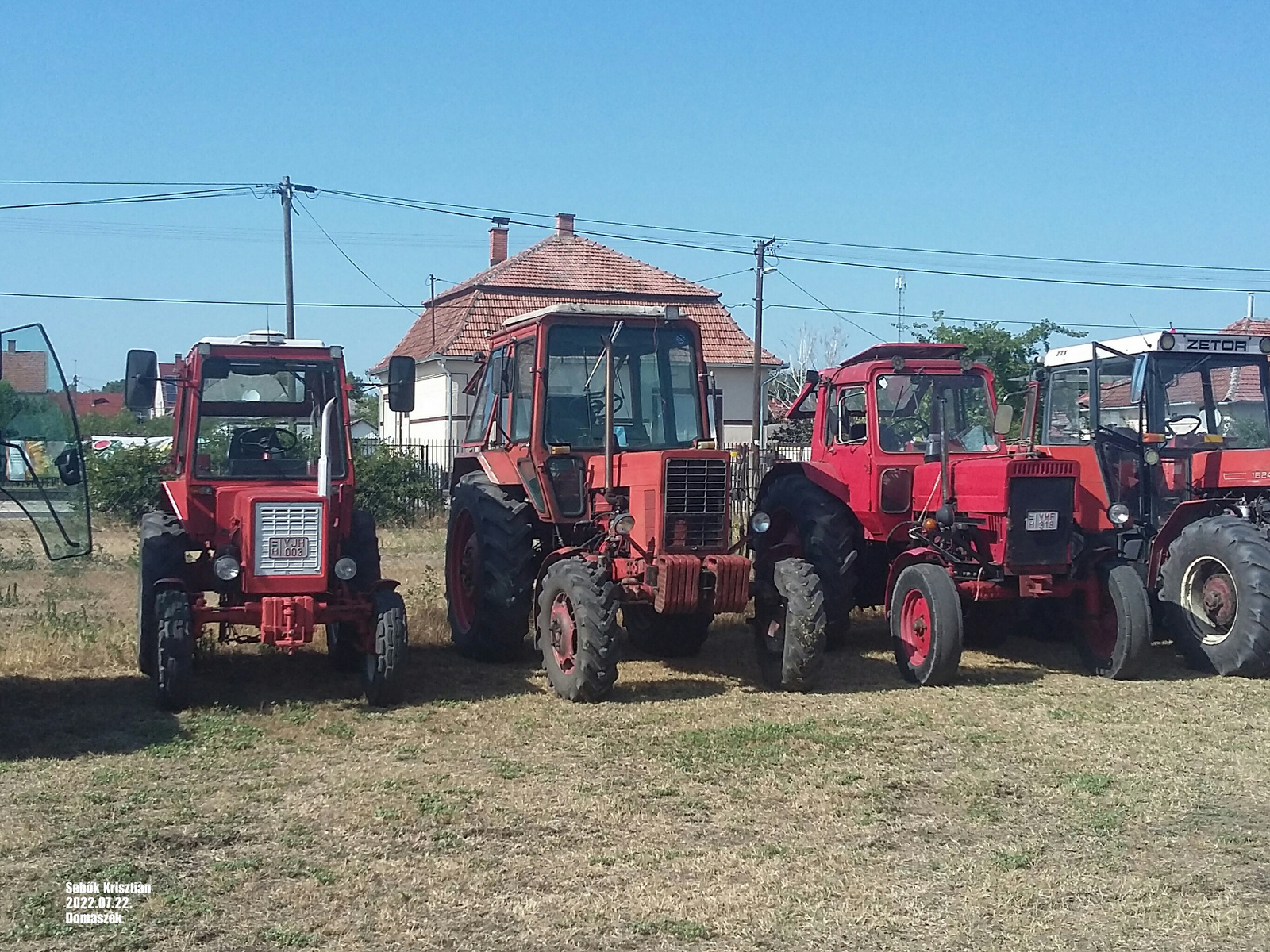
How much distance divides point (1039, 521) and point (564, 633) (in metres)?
3.25

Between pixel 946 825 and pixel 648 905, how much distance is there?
159 centimetres

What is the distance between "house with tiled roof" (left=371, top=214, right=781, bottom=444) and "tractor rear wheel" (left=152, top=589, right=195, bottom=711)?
1952cm

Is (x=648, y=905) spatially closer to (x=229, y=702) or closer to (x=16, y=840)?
(x=16, y=840)

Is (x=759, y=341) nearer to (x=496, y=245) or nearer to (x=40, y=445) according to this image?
(x=496, y=245)

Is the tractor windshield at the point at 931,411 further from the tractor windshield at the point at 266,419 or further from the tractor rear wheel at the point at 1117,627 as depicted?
the tractor windshield at the point at 266,419

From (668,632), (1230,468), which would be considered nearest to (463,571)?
(668,632)

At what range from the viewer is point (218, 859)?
4.99 metres

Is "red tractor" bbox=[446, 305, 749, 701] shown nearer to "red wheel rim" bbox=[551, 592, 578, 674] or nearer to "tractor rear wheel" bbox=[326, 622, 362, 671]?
"red wheel rim" bbox=[551, 592, 578, 674]

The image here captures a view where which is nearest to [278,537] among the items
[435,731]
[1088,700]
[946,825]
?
[435,731]

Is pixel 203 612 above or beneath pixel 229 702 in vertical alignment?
above

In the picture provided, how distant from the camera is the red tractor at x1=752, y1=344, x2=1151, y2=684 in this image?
28.4ft

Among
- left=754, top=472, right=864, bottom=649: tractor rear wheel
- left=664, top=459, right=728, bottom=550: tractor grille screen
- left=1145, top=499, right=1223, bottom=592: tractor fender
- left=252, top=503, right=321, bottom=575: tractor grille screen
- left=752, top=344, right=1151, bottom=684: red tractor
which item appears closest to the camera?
left=252, top=503, right=321, bottom=575: tractor grille screen

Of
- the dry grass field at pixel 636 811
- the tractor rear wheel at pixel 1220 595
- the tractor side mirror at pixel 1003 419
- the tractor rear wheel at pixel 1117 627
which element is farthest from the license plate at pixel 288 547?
the tractor rear wheel at pixel 1220 595

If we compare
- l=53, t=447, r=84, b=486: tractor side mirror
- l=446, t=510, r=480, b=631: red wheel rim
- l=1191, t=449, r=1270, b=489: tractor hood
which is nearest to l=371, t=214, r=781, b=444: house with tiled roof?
l=446, t=510, r=480, b=631: red wheel rim
